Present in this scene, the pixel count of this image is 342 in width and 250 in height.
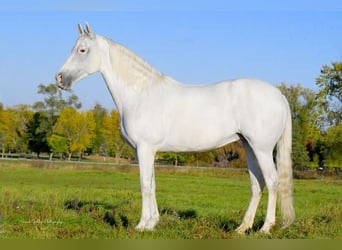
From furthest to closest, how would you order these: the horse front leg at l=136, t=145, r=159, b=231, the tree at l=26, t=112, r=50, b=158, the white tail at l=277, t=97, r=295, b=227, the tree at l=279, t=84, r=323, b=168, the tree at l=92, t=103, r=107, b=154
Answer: the tree at l=26, t=112, r=50, b=158
the tree at l=92, t=103, r=107, b=154
the tree at l=279, t=84, r=323, b=168
the white tail at l=277, t=97, r=295, b=227
the horse front leg at l=136, t=145, r=159, b=231

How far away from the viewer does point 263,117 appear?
661 cm

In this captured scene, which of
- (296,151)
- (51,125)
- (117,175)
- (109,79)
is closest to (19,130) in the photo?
(51,125)

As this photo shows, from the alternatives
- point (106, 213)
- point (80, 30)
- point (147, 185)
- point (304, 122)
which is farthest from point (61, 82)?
point (304, 122)

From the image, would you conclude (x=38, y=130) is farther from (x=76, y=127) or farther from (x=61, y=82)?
(x=61, y=82)

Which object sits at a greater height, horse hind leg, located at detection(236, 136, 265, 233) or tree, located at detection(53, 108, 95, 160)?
tree, located at detection(53, 108, 95, 160)

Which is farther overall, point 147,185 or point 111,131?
point 111,131

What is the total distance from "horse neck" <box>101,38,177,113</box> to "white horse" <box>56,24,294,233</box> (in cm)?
2

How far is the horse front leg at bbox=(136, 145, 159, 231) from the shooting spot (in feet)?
21.4

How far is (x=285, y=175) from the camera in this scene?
Result: 679cm

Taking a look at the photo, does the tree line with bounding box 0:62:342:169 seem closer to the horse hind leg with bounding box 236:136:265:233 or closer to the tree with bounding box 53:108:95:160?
the tree with bounding box 53:108:95:160

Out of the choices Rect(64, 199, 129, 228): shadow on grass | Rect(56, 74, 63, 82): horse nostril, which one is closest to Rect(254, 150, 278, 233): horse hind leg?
Rect(64, 199, 129, 228): shadow on grass

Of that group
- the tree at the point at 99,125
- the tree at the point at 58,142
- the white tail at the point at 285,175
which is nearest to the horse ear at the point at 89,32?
the white tail at the point at 285,175

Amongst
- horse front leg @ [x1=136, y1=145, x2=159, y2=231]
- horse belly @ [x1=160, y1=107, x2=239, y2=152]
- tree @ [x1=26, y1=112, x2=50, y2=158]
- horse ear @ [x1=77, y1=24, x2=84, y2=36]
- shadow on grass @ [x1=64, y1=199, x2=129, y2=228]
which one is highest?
tree @ [x1=26, y1=112, x2=50, y2=158]

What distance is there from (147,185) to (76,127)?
45587mm
